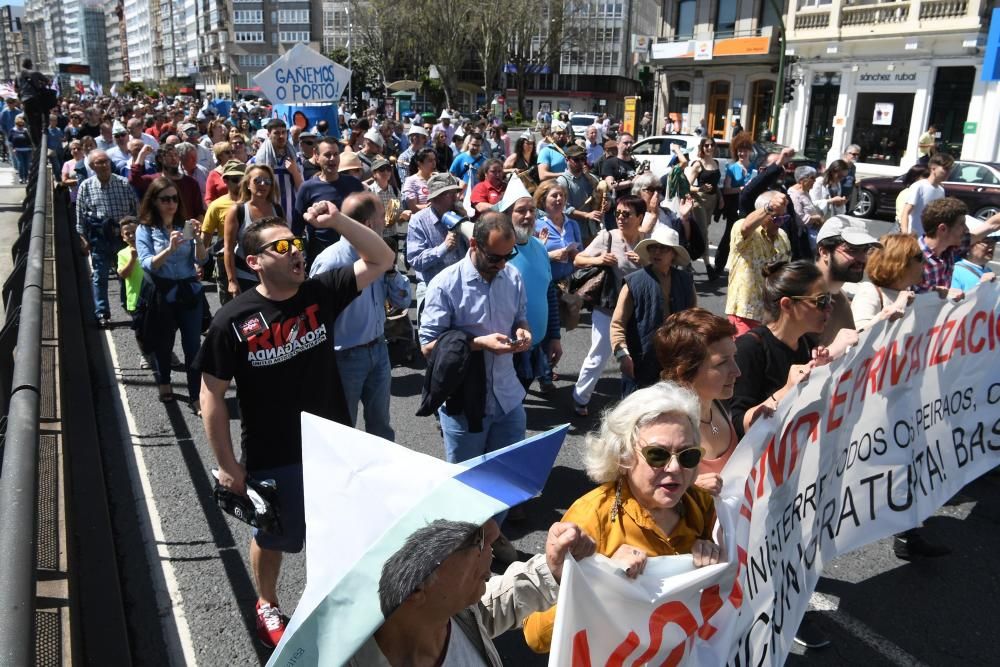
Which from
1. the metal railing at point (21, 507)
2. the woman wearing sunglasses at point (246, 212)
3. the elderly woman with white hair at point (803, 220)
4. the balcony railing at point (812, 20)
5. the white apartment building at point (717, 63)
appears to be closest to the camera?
the metal railing at point (21, 507)

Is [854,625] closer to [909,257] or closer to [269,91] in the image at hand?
[909,257]

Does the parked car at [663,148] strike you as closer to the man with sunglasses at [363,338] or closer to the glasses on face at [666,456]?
the man with sunglasses at [363,338]

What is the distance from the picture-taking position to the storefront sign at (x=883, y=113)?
98.0 feet

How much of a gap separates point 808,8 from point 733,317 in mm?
33628

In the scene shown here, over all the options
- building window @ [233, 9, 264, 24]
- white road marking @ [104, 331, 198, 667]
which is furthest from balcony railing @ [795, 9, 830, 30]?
building window @ [233, 9, 264, 24]

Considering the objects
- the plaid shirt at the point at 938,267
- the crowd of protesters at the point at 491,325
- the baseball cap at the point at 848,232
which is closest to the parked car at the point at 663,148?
the crowd of protesters at the point at 491,325

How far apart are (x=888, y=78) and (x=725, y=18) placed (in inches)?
520

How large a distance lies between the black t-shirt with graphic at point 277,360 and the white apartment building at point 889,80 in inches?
1098

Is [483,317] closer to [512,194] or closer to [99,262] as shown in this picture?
[512,194]

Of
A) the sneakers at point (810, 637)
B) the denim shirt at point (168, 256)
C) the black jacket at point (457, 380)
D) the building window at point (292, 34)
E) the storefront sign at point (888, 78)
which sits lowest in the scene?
the sneakers at point (810, 637)

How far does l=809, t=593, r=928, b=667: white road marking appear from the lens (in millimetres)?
3393

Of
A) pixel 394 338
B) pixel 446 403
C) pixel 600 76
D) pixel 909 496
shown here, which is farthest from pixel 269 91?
pixel 600 76

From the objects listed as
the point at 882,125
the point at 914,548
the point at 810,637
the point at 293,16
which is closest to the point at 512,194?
the point at 914,548

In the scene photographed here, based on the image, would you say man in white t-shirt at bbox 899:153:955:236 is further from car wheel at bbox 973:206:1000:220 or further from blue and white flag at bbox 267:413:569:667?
car wheel at bbox 973:206:1000:220
